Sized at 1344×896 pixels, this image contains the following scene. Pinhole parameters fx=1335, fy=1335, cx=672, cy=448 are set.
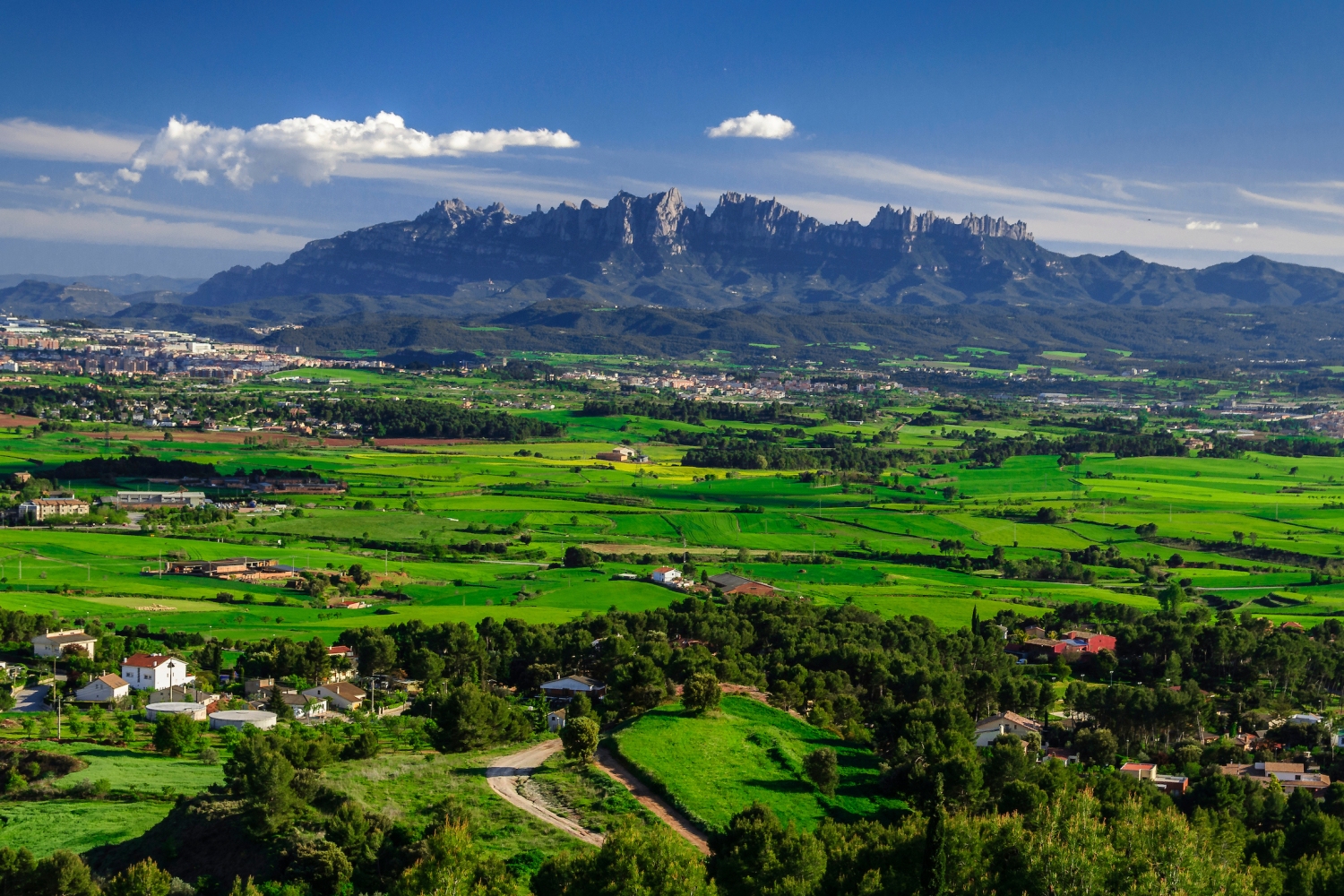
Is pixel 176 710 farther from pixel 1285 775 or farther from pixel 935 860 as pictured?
pixel 1285 775

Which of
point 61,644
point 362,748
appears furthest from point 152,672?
point 362,748

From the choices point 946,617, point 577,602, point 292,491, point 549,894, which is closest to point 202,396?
point 292,491

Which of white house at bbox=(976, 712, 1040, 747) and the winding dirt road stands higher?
the winding dirt road

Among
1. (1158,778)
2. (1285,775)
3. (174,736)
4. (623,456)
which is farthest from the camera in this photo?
(623,456)

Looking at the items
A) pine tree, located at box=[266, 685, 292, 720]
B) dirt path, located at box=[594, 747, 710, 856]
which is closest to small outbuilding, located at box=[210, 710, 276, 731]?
pine tree, located at box=[266, 685, 292, 720]

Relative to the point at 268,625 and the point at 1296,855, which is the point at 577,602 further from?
the point at 1296,855

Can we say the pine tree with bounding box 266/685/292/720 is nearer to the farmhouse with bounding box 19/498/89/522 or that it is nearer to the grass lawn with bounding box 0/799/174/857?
the grass lawn with bounding box 0/799/174/857
